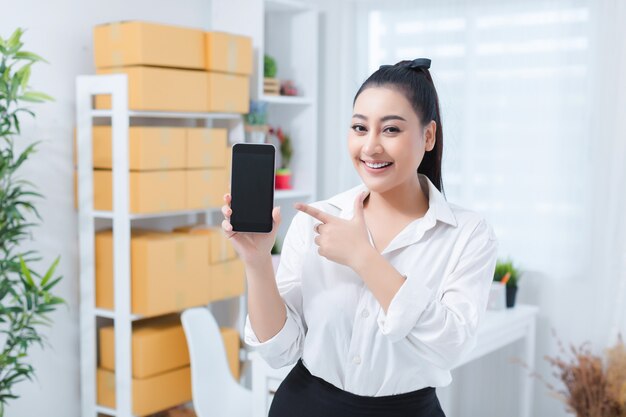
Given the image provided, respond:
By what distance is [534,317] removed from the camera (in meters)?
3.31

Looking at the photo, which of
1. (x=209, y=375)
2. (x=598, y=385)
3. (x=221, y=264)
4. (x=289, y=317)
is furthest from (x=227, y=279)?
(x=289, y=317)

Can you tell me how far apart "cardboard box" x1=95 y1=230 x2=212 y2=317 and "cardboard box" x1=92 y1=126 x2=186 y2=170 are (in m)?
0.29

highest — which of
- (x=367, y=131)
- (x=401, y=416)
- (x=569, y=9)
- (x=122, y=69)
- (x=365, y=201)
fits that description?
(x=569, y=9)

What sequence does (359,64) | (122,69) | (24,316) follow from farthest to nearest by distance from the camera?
(359,64) → (122,69) → (24,316)

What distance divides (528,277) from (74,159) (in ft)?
6.42

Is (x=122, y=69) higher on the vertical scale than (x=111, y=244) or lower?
higher

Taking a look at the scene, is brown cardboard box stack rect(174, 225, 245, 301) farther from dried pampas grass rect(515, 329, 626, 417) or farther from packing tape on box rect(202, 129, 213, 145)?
dried pampas grass rect(515, 329, 626, 417)

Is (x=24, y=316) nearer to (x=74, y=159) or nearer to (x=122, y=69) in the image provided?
(x=74, y=159)

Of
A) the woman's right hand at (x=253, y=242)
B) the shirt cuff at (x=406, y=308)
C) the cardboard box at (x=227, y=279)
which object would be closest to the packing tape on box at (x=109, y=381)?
the cardboard box at (x=227, y=279)

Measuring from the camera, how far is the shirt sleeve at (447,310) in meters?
1.23

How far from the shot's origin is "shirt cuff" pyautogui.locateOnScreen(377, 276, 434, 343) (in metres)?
1.23

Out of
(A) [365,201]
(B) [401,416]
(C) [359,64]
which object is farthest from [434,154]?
(C) [359,64]

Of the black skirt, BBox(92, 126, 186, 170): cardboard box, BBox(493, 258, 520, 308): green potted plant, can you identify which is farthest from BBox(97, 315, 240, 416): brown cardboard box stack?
the black skirt

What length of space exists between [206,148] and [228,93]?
0.26m
